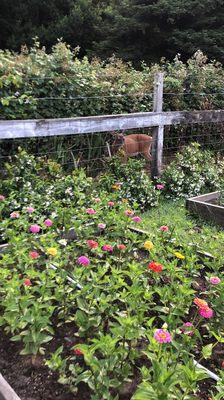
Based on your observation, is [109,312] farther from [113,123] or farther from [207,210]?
[113,123]

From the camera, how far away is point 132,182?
5.34 meters

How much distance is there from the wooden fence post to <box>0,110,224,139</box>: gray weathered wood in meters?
0.11

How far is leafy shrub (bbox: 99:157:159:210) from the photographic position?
5223 mm

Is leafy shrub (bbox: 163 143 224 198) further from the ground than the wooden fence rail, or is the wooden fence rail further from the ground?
the wooden fence rail

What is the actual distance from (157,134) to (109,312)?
12.5 feet

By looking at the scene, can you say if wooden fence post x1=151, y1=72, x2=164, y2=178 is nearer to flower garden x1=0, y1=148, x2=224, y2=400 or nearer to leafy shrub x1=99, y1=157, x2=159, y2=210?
leafy shrub x1=99, y1=157, x2=159, y2=210

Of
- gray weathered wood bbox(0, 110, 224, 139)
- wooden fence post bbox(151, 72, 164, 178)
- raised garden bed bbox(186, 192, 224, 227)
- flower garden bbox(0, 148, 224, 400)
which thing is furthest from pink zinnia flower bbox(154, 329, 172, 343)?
wooden fence post bbox(151, 72, 164, 178)

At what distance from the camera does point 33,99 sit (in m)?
4.94

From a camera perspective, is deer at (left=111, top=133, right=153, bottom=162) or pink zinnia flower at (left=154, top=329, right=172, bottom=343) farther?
deer at (left=111, top=133, right=153, bottom=162)

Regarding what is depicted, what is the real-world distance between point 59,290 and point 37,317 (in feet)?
0.93

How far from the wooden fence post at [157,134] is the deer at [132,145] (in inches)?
13.6

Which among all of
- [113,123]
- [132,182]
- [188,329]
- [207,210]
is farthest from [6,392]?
[113,123]

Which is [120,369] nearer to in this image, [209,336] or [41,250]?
[209,336]

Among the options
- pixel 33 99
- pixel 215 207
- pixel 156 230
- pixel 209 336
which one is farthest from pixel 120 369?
pixel 33 99
